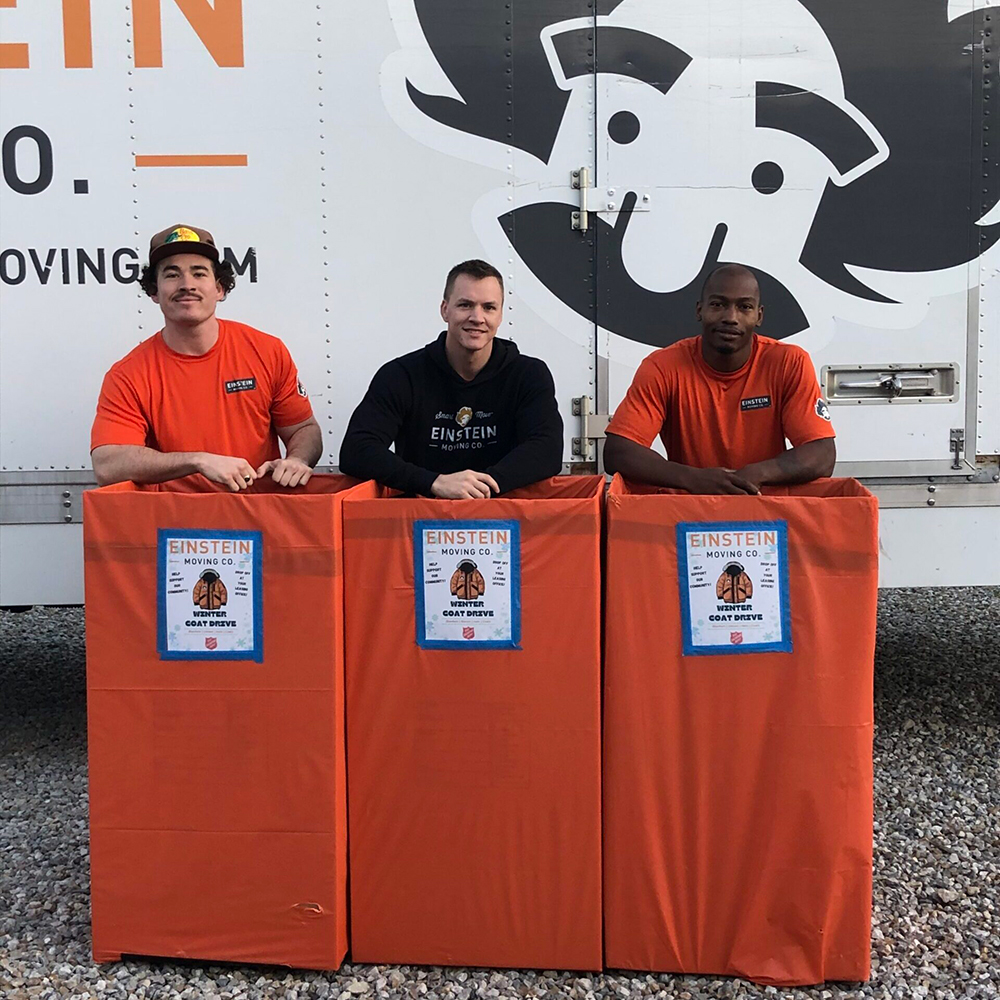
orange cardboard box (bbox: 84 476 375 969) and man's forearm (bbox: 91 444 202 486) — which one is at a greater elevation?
man's forearm (bbox: 91 444 202 486)

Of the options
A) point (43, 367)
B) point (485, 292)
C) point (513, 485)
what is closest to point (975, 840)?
point (513, 485)

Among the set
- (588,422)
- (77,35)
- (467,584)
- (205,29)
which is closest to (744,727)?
(467,584)

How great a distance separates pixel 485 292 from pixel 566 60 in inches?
49.7

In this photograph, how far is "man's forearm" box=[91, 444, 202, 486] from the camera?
9.21 feet

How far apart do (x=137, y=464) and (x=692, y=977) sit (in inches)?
78.0

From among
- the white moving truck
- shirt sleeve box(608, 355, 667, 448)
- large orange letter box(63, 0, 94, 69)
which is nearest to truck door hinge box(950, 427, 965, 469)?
the white moving truck

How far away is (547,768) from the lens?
8.13 feet

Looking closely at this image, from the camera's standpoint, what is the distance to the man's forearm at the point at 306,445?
3.13m

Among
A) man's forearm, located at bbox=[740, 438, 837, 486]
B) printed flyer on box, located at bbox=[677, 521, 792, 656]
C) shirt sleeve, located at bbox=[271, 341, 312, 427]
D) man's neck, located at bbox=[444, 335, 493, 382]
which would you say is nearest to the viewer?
printed flyer on box, located at bbox=[677, 521, 792, 656]

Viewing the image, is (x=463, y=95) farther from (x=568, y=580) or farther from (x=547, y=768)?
(x=547, y=768)

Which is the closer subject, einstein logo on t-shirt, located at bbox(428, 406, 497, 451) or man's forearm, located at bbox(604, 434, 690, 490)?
man's forearm, located at bbox(604, 434, 690, 490)

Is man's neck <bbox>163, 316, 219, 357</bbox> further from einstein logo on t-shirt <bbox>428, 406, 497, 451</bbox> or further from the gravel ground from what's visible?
the gravel ground

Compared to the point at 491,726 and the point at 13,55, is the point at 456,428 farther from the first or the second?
the point at 13,55

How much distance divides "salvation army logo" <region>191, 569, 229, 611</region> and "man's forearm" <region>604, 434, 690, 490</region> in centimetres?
117
